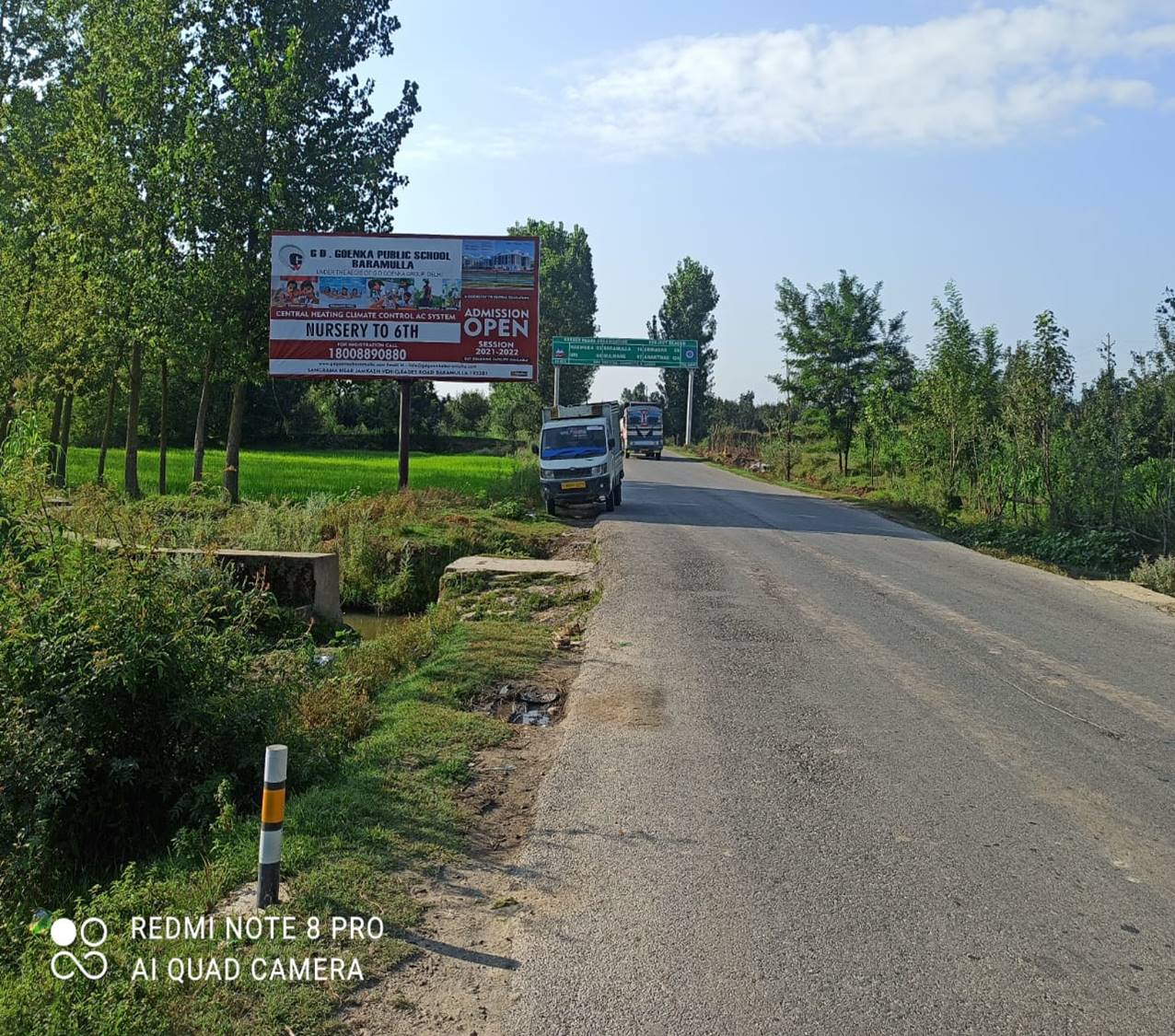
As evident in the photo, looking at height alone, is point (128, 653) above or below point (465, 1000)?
above

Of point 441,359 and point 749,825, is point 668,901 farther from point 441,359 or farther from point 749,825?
point 441,359

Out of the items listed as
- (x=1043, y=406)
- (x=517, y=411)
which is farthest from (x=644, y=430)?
(x=1043, y=406)

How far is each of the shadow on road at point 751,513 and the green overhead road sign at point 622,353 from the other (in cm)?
2807

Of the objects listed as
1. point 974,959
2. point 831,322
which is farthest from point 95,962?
point 831,322

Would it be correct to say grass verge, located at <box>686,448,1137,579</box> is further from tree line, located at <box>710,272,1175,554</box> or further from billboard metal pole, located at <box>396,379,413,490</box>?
billboard metal pole, located at <box>396,379,413,490</box>

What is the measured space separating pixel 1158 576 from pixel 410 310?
55.7 feet

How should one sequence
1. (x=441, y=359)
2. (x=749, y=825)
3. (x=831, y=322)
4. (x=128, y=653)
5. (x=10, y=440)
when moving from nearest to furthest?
1. (x=749, y=825)
2. (x=128, y=653)
3. (x=10, y=440)
4. (x=441, y=359)
5. (x=831, y=322)

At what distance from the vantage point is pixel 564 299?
7681cm

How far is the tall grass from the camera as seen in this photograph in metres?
27.7

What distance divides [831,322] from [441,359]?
18.9 metres

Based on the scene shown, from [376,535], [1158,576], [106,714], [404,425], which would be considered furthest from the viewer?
[404,425]

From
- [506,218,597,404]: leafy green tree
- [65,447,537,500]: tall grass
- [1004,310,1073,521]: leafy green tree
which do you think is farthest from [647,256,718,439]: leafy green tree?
[1004,310,1073,521]: leafy green tree

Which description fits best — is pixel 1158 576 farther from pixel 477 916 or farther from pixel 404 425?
pixel 404 425

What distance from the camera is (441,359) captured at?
25.0 metres
